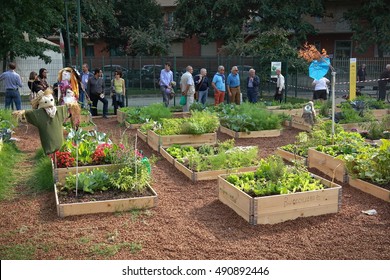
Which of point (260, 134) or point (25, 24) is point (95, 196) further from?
point (25, 24)

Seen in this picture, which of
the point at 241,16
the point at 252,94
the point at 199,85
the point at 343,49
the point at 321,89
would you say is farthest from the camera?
the point at 343,49

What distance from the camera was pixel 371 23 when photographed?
31.8 m

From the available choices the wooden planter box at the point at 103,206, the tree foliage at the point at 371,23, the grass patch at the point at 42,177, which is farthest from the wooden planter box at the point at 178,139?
the tree foliage at the point at 371,23

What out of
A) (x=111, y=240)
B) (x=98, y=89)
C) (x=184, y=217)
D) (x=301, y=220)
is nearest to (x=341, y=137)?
(x=301, y=220)

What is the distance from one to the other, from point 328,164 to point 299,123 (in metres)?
5.49

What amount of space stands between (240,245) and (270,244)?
1.12 ft

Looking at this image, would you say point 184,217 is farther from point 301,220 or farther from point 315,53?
point 315,53

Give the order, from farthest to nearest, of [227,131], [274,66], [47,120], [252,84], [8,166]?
[274,66] → [252,84] → [227,131] → [8,166] → [47,120]

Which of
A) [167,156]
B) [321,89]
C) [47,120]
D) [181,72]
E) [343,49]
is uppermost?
[343,49]

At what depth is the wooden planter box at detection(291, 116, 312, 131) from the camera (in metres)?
13.2

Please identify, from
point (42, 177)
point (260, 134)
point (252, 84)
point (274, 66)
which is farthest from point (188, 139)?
point (274, 66)

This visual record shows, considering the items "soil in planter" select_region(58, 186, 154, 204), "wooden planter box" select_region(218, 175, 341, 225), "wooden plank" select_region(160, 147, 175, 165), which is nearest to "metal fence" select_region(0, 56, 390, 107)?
"wooden plank" select_region(160, 147, 175, 165)

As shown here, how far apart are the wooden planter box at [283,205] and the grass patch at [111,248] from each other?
4.90ft

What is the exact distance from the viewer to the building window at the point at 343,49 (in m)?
40.2
